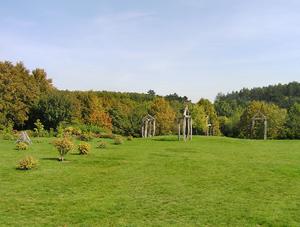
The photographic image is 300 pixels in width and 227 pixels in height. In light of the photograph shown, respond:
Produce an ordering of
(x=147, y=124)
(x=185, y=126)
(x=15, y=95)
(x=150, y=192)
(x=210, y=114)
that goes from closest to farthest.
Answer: (x=150, y=192), (x=185, y=126), (x=147, y=124), (x=15, y=95), (x=210, y=114)

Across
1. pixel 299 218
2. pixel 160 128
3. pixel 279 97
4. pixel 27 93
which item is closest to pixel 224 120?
pixel 160 128

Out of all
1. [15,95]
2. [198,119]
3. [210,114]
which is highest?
[15,95]

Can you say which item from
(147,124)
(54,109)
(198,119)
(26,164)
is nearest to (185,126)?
(147,124)

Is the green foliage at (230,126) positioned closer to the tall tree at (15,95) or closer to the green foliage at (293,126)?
the green foliage at (293,126)

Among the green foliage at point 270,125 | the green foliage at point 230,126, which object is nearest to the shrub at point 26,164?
the green foliage at point 270,125

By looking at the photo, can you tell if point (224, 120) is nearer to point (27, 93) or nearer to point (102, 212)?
point (27, 93)

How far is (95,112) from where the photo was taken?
6159 centimetres

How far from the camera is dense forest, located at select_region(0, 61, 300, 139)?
50.8 m

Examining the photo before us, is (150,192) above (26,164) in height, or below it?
below

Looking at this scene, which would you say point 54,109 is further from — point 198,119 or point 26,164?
point 26,164

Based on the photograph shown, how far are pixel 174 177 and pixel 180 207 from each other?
467 cm

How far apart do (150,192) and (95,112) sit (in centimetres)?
4828

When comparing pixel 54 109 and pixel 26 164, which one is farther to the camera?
pixel 54 109

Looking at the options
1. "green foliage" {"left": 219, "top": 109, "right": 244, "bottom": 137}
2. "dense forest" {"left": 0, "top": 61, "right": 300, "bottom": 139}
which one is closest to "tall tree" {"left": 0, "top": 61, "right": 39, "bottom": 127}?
"dense forest" {"left": 0, "top": 61, "right": 300, "bottom": 139}
